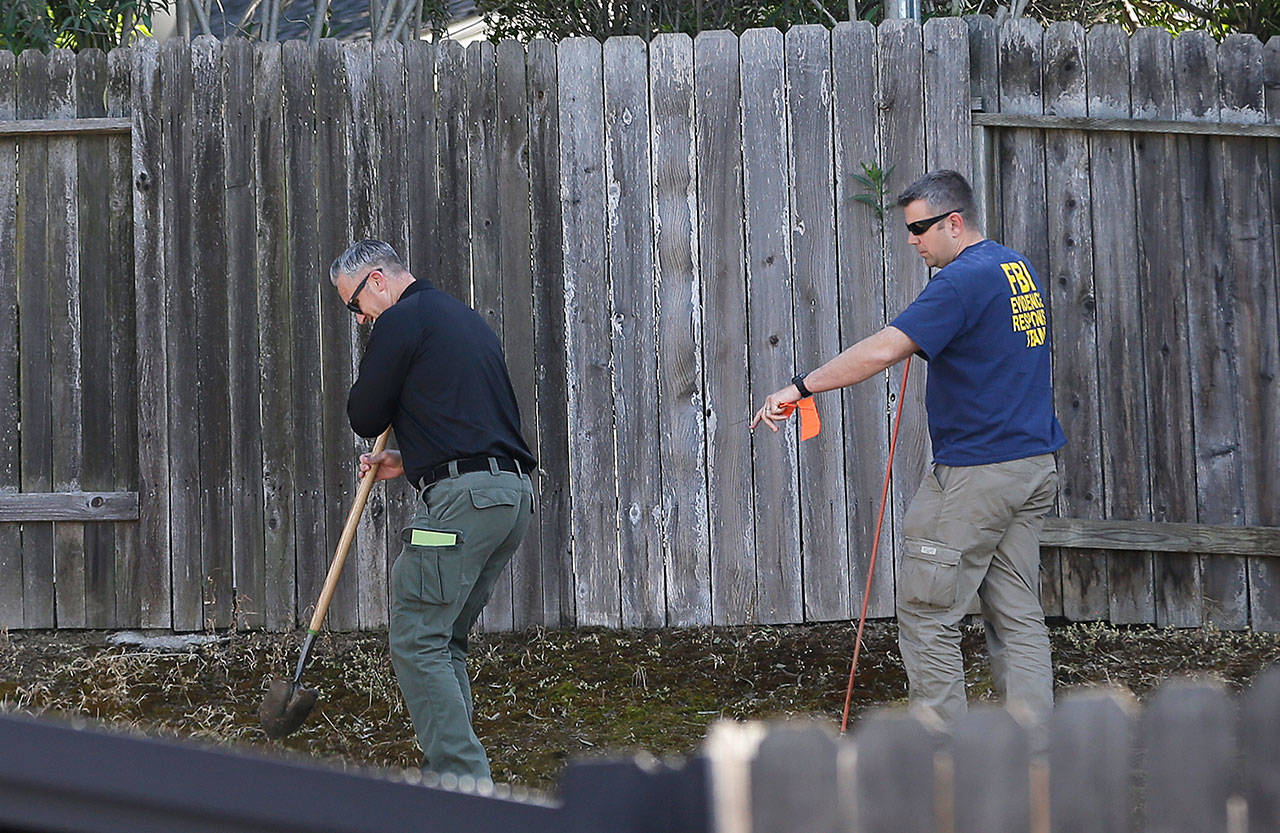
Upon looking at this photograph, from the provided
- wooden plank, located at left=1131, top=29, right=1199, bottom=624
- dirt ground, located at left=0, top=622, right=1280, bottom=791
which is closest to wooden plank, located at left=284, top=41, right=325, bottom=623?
dirt ground, located at left=0, top=622, right=1280, bottom=791

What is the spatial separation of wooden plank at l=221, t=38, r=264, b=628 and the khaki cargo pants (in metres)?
2.85

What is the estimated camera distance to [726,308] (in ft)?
18.3

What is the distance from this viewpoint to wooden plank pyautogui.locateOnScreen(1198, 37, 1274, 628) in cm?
550

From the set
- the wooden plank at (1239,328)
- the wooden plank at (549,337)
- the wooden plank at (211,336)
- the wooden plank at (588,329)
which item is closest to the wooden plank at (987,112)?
the wooden plank at (1239,328)

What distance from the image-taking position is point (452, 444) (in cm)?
415

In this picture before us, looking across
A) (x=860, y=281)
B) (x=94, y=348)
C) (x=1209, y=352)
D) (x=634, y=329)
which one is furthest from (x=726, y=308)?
(x=94, y=348)

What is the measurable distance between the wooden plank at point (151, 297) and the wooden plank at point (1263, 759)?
15.9ft

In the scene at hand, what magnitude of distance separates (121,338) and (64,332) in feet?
0.79

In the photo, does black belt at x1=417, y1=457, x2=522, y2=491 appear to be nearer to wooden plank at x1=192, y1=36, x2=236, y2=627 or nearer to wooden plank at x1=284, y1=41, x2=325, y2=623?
wooden plank at x1=284, y1=41, x2=325, y2=623

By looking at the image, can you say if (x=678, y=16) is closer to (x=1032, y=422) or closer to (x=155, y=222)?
(x=155, y=222)

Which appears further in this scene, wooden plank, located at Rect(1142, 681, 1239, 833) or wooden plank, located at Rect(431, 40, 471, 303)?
wooden plank, located at Rect(431, 40, 471, 303)

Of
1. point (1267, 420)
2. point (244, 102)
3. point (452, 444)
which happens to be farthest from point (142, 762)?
point (1267, 420)

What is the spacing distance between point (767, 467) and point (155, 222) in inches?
111

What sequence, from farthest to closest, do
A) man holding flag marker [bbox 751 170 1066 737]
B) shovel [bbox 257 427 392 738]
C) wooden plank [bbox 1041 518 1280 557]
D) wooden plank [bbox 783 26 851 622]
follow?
wooden plank [bbox 783 26 851 622] < wooden plank [bbox 1041 518 1280 557] < shovel [bbox 257 427 392 738] < man holding flag marker [bbox 751 170 1066 737]
